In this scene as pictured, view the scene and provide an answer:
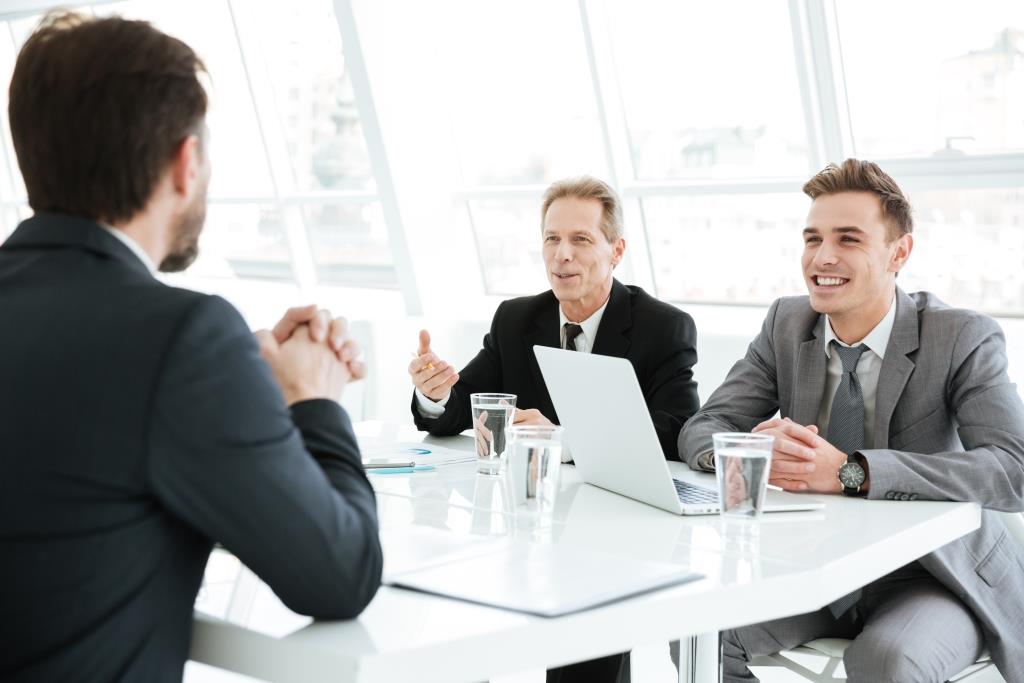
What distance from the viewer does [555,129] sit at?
239 inches

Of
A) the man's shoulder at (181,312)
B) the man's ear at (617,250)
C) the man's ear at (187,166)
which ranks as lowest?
the man's ear at (617,250)

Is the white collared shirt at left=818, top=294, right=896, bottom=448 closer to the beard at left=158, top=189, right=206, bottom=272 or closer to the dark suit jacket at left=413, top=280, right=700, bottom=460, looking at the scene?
the dark suit jacket at left=413, top=280, right=700, bottom=460

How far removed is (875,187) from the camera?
99.7 inches

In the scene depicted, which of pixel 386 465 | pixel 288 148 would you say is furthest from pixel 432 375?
pixel 288 148

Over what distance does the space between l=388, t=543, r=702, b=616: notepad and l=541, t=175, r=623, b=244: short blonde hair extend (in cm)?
179

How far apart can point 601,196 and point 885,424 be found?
122 centimetres

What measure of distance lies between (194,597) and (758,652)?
137 centimetres

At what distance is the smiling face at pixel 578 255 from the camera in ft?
10.1

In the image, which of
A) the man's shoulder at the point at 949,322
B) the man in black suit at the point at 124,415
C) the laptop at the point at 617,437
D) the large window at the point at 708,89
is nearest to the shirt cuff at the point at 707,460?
the laptop at the point at 617,437

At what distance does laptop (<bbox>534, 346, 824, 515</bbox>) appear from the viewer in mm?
1847

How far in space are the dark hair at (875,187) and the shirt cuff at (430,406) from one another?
1.05 meters

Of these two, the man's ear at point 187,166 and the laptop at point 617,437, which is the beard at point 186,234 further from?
the laptop at point 617,437

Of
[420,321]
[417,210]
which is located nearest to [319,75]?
[417,210]

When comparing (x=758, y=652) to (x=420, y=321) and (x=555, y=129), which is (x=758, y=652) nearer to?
(x=420, y=321)
